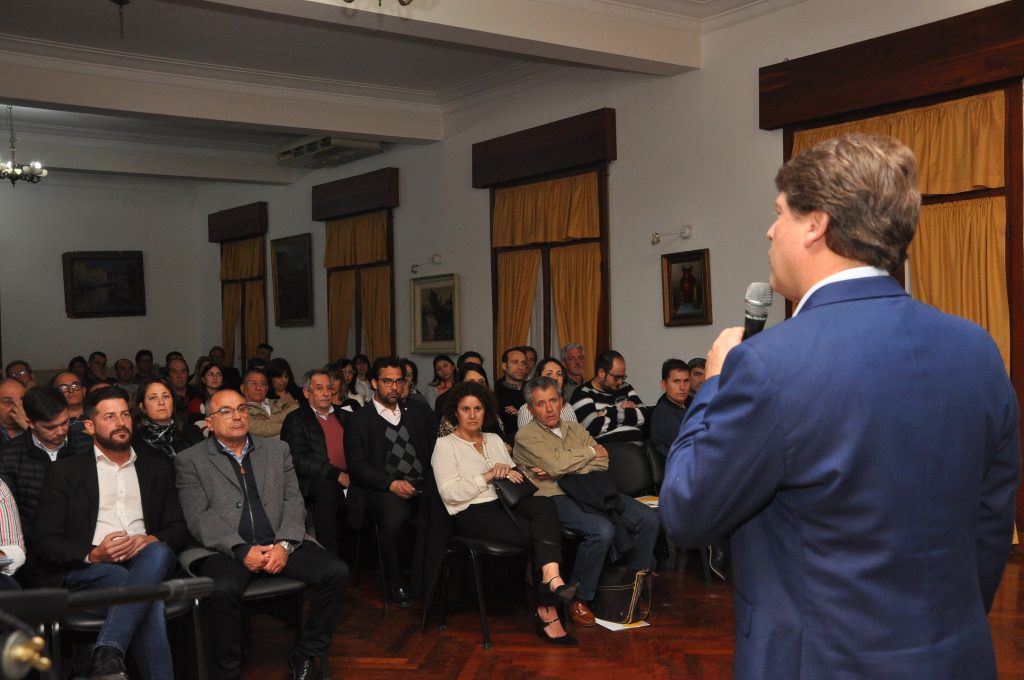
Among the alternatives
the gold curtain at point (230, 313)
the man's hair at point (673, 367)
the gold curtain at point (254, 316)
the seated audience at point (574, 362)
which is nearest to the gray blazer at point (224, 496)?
the man's hair at point (673, 367)

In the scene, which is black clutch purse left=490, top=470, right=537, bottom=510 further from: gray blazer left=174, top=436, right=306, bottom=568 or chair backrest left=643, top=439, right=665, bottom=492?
chair backrest left=643, top=439, right=665, bottom=492

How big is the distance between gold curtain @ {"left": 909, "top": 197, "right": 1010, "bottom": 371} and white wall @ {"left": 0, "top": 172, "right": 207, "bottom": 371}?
39.6ft

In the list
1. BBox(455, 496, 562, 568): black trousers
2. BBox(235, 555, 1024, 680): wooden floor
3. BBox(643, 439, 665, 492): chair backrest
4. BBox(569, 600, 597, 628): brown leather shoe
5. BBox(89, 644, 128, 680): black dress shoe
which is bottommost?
BBox(235, 555, 1024, 680): wooden floor

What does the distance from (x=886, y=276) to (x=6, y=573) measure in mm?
3493

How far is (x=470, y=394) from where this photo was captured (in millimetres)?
5234

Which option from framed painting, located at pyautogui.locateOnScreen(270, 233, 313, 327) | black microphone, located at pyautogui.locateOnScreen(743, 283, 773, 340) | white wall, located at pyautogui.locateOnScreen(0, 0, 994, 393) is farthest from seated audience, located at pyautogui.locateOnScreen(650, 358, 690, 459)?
framed painting, located at pyautogui.locateOnScreen(270, 233, 313, 327)

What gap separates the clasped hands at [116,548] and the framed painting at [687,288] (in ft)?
16.5

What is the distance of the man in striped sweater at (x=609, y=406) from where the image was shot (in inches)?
258

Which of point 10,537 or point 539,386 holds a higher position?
point 539,386

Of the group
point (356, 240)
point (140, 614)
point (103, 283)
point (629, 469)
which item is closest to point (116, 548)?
point (140, 614)

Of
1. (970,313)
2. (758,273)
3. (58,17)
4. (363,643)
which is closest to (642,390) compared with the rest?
(758,273)

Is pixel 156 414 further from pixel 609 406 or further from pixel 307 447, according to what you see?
pixel 609 406

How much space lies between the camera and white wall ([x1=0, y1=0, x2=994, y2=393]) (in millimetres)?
7242

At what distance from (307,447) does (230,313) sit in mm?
9473
